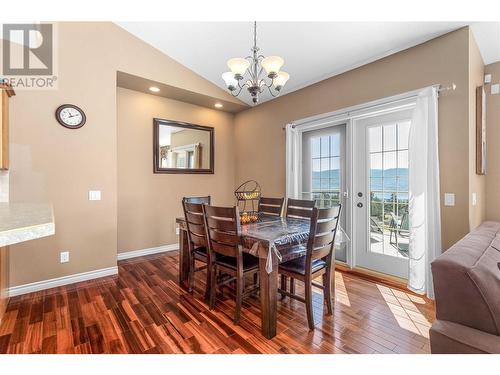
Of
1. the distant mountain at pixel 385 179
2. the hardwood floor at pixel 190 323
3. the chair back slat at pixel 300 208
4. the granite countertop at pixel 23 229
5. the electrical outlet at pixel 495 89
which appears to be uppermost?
the electrical outlet at pixel 495 89

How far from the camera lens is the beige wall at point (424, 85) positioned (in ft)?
7.61

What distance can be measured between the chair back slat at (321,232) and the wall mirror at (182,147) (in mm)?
3049

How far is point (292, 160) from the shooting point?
3814mm

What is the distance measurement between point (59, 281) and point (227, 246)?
7.19 feet

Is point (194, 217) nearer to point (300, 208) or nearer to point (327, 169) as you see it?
point (300, 208)

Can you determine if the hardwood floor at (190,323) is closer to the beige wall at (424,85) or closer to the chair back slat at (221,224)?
the chair back slat at (221,224)

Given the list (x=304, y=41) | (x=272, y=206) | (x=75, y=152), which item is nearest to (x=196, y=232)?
(x=272, y=206)

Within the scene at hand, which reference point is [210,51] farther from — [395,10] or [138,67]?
[395,10]

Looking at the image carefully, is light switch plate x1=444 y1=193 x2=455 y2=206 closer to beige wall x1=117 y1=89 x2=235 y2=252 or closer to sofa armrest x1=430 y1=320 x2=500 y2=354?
sofa armrest x1=430 y1=320 x2=500 y2=354

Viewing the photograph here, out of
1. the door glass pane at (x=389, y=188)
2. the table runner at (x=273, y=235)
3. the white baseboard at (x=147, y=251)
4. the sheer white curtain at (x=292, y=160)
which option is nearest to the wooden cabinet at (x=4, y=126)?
the white baseboard at (x=147, y=251)

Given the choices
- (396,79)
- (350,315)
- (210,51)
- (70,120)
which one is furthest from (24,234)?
(396,79)

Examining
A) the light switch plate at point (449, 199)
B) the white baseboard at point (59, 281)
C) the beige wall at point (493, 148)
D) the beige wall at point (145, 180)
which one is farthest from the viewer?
the beige wall at point (145, 180)

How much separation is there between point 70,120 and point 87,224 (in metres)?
1.25

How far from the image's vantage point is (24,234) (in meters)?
0.87
